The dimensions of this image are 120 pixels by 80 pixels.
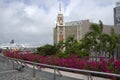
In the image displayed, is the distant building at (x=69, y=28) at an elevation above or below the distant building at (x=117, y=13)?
below

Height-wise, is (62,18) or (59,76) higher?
(62,18)

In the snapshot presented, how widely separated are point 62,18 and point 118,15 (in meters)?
29.2

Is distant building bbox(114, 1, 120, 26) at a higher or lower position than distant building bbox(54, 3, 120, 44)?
higher

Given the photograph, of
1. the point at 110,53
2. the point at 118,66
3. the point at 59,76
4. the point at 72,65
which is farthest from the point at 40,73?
the point at 110,53

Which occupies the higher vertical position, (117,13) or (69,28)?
(117,13)

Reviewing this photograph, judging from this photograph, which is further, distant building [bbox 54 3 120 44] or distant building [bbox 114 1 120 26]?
distant building [bbox 54 3 120 44]

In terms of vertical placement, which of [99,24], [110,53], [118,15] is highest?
[118,15]

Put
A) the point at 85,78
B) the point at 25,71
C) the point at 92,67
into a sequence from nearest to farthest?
the point at 85,78 → the point at 25,71 → the point at 92,67

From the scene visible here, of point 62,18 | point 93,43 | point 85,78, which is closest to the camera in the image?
point 85,78

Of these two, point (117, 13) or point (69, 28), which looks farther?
point (69, 28)

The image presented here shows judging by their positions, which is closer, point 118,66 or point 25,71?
point 118,66

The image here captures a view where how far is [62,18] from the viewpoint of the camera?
155 m

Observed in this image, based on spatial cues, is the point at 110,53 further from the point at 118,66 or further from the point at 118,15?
the point at 118,15

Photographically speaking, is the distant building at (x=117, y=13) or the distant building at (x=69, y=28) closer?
the distant building at (x=117, y=13)
